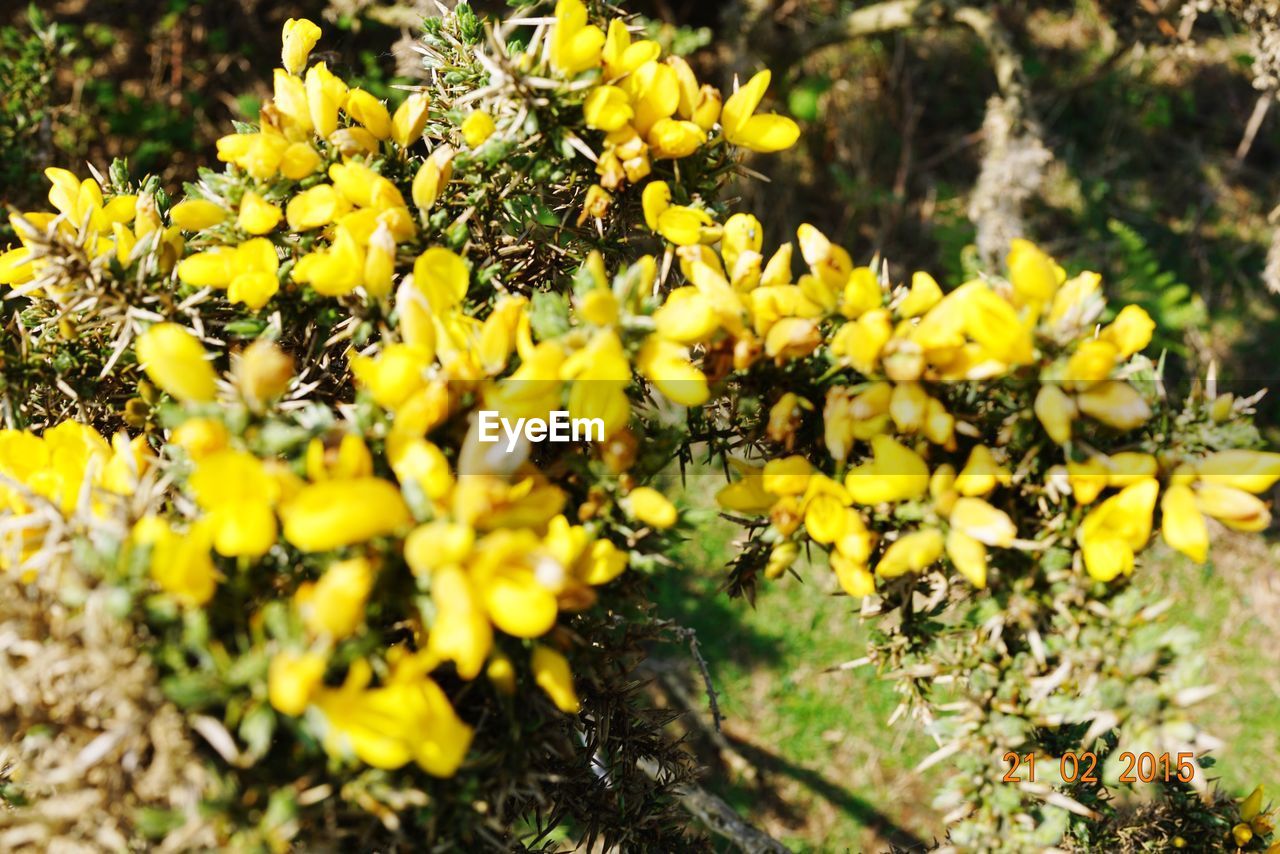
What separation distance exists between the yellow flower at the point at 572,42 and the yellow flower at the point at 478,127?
0.14 m

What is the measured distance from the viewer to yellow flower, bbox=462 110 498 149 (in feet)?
4.01

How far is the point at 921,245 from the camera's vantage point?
5348 mm

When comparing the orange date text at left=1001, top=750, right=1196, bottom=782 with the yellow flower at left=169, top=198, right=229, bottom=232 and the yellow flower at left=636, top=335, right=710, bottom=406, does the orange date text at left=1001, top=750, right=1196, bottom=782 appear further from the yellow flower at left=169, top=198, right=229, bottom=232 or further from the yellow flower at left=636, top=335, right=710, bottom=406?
A: the yellow flower at left=169, top=198, right=229, bottom=232

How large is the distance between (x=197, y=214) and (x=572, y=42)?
579 millimetres

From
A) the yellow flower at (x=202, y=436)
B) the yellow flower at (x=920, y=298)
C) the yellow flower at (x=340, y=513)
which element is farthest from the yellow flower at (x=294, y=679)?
the yellow flower at (x=920, y=298)

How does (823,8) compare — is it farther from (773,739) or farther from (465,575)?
(465,575)

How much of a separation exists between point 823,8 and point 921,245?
1.64 meters

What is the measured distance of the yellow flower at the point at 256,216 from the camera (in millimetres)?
1134

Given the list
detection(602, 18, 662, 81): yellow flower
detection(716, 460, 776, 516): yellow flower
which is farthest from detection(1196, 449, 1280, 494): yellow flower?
detection(602, 18, 662, 81): yellow flower

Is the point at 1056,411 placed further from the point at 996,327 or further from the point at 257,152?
the point at 257,152

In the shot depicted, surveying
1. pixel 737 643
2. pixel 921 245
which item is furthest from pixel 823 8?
pixel 737 643

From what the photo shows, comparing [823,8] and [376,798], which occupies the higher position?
[823,8]

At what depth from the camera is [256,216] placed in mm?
1133

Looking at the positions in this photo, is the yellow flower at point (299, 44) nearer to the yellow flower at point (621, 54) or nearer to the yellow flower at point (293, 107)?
the yellow flower at point (293, 107)
